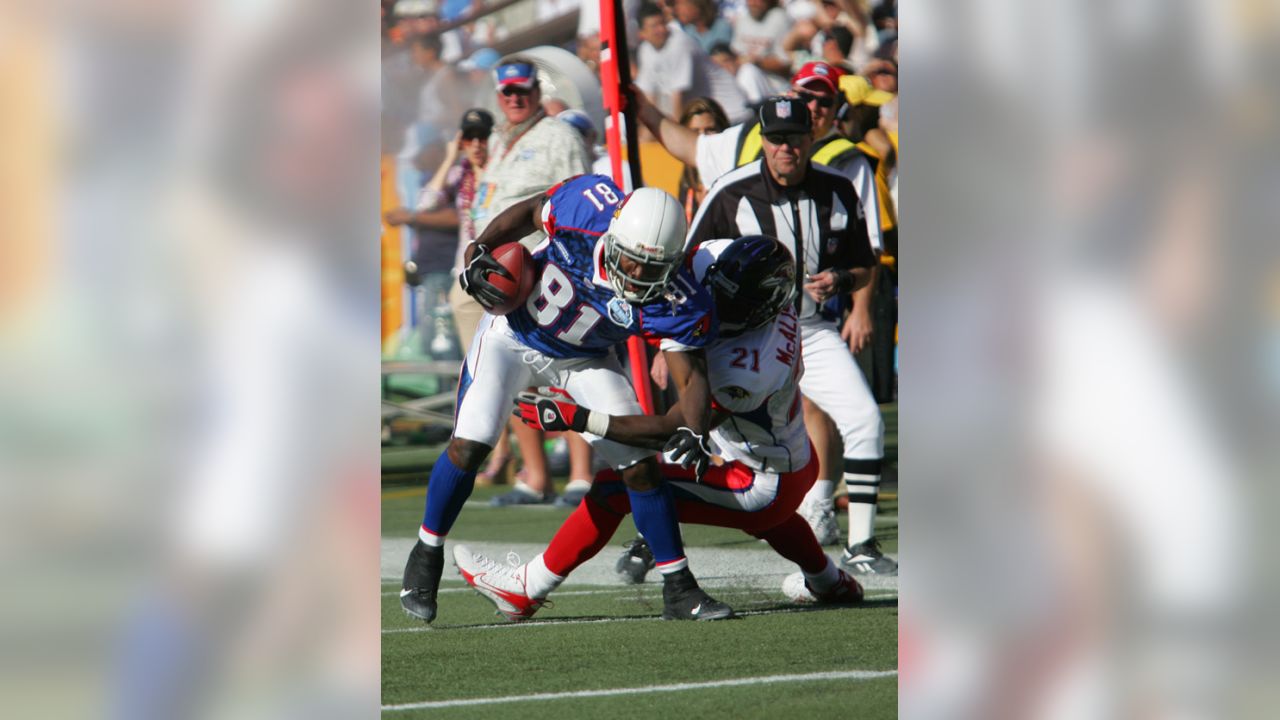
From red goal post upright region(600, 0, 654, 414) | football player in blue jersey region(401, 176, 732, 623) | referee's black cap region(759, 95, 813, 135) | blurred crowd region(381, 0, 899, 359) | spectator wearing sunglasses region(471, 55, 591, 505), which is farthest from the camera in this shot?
blurred crowd region(381, 0, 899, 359)

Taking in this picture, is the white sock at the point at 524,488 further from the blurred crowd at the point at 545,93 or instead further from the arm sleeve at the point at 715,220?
the arm sleeve at the point at 715,220

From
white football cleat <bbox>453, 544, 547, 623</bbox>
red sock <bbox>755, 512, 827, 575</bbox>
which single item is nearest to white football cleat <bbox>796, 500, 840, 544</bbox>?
red sock <bbox>755, 512, 827, 575</bbox>

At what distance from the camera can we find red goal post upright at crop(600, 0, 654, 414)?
17.0 ft

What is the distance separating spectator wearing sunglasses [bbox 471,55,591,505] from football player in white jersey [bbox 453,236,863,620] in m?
1.54

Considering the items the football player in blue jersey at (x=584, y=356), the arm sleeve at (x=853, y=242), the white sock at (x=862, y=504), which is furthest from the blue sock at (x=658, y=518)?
the arm sleeve at (x=853, y=242)

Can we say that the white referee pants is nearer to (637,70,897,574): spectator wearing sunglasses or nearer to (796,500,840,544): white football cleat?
(637,70,897,574): spectator wearing sunglasses

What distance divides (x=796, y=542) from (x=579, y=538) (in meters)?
0.61

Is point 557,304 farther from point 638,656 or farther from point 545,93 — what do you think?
point 545,93
